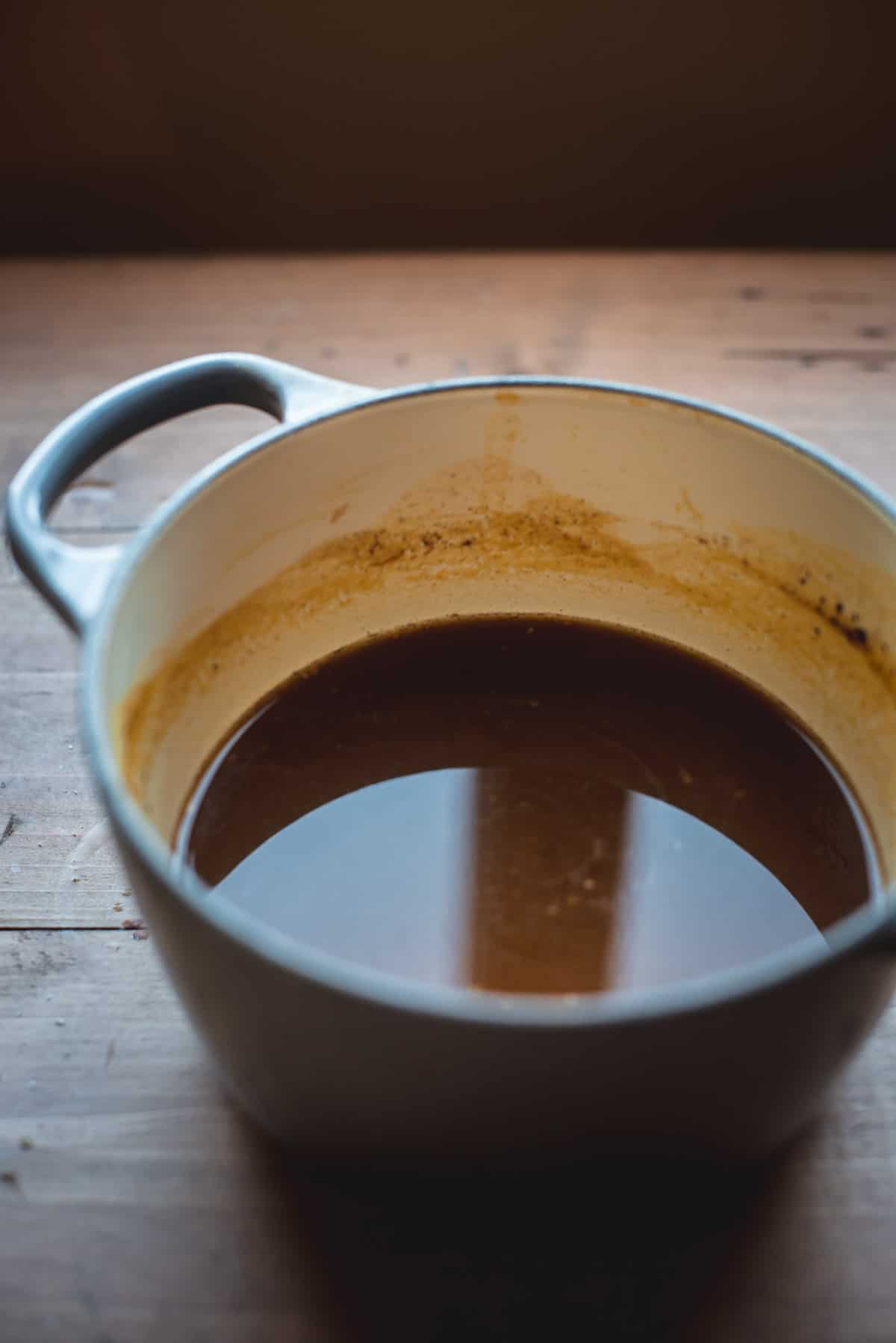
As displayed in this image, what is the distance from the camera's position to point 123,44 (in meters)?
0.94

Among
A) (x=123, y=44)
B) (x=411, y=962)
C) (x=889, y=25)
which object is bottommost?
(x=411, y=962)

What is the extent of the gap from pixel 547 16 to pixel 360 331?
11.9 inches

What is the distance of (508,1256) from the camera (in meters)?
0.40

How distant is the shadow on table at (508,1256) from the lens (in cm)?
38

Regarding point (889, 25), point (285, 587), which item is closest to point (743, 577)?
point (285, 587)

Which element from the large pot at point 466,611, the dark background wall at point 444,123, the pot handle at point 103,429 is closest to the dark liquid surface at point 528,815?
the large pot at point 466,611

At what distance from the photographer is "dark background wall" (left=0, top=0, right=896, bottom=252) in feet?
3.03

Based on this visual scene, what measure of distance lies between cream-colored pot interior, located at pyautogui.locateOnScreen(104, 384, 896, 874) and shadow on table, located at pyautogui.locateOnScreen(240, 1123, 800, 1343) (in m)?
0.15

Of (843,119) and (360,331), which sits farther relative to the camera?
(843,119)

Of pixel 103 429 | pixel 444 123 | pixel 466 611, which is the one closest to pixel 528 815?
pixel 466 611

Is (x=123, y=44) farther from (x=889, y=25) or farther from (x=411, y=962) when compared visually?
(x=411, y=962)

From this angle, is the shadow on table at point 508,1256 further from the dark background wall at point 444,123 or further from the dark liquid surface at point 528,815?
the dark background wall at point 444,123

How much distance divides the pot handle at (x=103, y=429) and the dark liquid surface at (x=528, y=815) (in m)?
0.14

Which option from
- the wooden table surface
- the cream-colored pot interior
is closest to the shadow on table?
the wooden table surface
